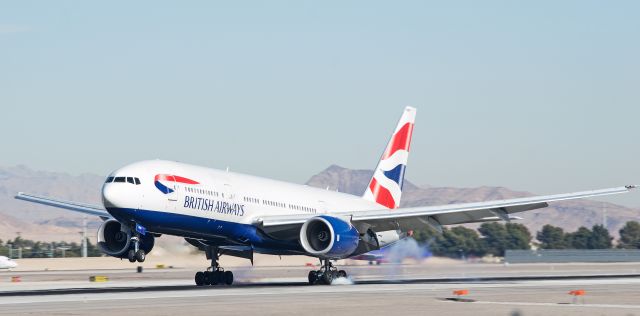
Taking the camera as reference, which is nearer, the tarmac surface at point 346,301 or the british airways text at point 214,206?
the tarmac surface at point 346,301

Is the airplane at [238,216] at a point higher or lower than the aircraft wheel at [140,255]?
higher

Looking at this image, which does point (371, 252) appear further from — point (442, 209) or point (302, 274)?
point (302, 274)

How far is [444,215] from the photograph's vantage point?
5116 centimetres

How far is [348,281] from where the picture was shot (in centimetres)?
5197

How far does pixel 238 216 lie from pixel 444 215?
9.79 m

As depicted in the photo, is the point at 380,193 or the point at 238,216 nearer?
the point at 238,216

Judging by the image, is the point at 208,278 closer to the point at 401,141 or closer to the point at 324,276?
the point at 324,276

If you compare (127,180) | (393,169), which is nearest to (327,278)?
(127,180)

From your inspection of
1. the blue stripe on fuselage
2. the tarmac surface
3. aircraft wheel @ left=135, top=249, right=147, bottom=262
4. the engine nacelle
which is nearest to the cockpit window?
the blue stripe on fuselage

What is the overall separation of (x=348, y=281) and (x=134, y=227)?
11325 mm

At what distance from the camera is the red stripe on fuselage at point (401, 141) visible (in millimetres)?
63938

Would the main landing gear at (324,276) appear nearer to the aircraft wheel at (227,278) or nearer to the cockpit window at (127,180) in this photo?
the aircraft wheel at (227,278)

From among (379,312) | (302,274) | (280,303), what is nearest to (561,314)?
(379,312)

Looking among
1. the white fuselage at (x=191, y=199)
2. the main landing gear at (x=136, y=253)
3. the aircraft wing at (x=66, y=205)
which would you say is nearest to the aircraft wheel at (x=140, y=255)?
the main landing gear at (x=136, y=253)
